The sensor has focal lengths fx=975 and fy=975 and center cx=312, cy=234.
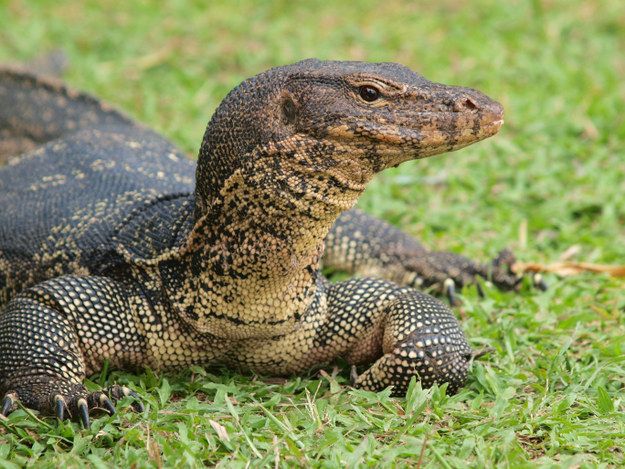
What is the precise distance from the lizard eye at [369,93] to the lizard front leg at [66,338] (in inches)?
64.8

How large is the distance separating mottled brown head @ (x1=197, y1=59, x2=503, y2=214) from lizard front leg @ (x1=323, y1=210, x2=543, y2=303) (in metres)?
2.05

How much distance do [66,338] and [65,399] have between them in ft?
1.38

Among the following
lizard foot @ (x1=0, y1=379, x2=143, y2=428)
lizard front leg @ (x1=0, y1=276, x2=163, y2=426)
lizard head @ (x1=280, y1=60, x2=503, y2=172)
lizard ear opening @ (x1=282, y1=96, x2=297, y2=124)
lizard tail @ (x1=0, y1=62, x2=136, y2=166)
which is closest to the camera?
lizard head @ (x1=280, y1=60, x2=503, y2=172)

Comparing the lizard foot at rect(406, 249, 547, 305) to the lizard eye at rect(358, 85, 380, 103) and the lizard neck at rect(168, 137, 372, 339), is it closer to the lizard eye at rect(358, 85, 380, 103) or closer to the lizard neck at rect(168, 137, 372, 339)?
the lizard neck at rect(168, 137, 372, 339)

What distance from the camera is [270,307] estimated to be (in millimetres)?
4836

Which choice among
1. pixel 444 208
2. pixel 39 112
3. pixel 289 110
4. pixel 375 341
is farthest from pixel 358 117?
pixel 39 112

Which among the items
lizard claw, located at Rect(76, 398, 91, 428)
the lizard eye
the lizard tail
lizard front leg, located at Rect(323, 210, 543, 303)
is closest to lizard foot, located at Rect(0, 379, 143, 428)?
lizard claw, located at Rect(76, 398, 91, 428)

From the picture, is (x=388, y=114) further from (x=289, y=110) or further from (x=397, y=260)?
(x=397, y=260)

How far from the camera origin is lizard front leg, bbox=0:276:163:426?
479 centimetres

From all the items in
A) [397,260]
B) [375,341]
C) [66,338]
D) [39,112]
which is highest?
[39,112]

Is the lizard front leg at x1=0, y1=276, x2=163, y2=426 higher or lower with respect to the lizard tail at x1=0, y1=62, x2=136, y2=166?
lower

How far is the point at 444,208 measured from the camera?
7.53 metres

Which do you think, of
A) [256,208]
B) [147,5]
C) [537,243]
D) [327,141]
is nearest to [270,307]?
[256,208]

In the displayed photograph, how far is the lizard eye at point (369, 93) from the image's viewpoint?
439 cm
